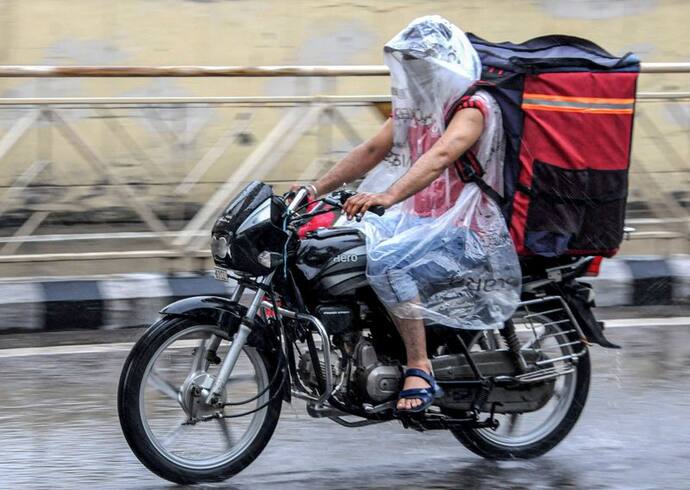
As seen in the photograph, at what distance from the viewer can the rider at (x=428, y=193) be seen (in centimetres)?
462

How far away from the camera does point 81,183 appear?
7.68 meters

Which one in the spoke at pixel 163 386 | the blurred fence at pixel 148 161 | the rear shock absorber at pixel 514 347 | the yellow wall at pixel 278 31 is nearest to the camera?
the spoke at pixel 163 386

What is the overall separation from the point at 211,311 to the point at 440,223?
2.98 ft

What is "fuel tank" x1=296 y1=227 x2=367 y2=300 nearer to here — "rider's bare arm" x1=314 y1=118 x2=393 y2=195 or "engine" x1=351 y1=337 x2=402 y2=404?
"engine" x1=351 y1=337 x2=402 y2=404

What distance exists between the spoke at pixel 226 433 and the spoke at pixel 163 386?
200mm

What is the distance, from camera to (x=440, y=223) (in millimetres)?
4770

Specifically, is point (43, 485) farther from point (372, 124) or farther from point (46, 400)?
point (372, 124)

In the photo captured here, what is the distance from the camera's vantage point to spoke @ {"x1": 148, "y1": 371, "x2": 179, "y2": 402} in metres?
4.57

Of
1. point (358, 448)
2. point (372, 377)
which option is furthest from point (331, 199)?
point (358, 448)

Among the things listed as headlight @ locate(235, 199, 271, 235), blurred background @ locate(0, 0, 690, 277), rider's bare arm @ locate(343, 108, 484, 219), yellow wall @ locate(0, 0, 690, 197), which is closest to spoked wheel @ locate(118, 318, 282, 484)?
headlight @ locate(235, 199, 271, 235)

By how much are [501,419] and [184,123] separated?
3.35 m

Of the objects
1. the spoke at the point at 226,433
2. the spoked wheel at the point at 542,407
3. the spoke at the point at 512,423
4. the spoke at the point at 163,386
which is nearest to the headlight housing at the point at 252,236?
the spoke at the point at 163,386

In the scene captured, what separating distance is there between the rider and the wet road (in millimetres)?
436

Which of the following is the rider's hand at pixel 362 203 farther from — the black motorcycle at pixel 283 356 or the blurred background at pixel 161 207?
the blurred background at pixel 161 207
